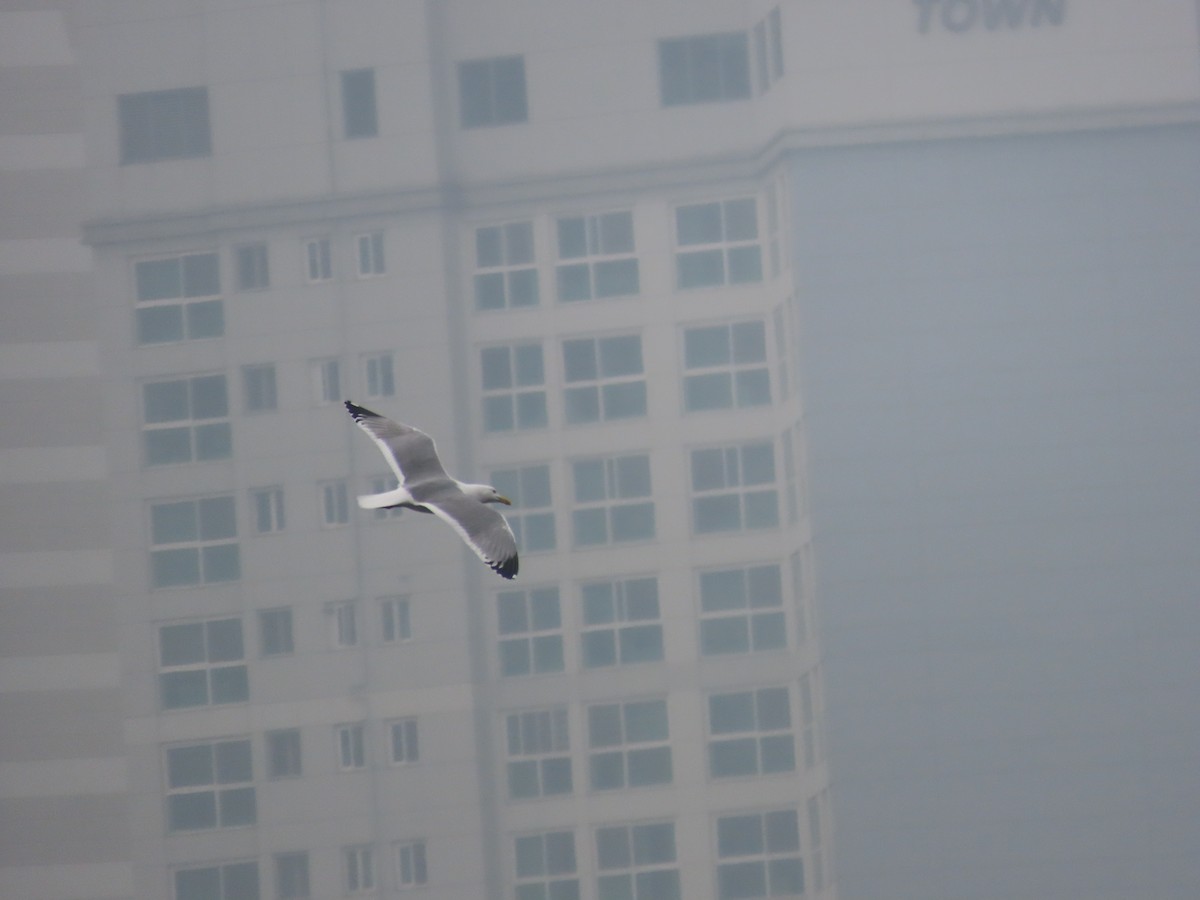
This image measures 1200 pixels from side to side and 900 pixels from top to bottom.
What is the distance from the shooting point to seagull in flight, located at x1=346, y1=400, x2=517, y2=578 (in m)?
14.0

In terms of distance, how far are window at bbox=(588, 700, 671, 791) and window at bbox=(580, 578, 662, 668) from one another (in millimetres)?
1347

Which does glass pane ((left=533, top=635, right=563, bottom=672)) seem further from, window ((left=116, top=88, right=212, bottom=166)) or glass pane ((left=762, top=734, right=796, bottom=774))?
window ((left=116, top=88, right=212, bottom=166))

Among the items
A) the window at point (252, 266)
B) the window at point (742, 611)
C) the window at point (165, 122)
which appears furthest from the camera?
the window at point (165, 122)

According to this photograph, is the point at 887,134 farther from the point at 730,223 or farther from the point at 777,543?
the point at 777,543

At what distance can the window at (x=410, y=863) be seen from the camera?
5756 cm

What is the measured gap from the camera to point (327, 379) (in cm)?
5934

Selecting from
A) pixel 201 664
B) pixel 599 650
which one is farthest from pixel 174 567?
pixel 599 650

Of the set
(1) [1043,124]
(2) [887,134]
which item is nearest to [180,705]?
(2) [887,134]

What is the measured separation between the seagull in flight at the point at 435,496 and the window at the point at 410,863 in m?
43.8

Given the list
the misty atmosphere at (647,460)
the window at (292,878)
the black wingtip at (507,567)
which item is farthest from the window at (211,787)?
the black wingtip at (507,567)

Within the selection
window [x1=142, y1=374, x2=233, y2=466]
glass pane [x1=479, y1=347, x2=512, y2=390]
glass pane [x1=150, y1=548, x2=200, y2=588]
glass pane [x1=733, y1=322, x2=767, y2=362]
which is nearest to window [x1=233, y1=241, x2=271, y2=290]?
window [x1=142, y1=374, x2=233, y2=466]

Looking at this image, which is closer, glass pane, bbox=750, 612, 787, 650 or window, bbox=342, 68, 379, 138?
glass pane, bbox=750, 612, 787, 650

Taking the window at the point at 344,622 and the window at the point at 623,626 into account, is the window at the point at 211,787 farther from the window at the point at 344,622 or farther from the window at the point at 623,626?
the window at the point at 623,626

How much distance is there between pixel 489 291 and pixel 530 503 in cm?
639
